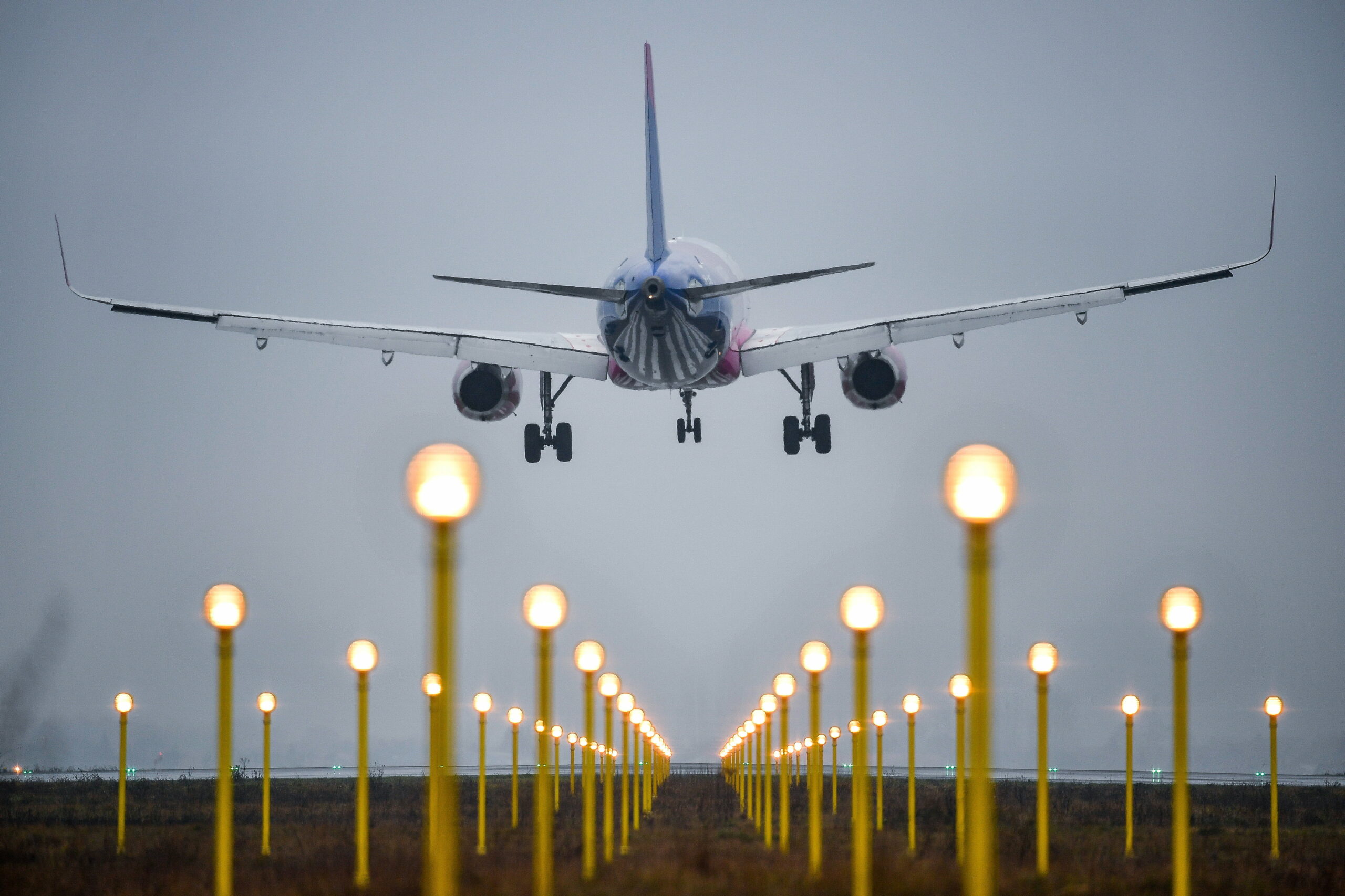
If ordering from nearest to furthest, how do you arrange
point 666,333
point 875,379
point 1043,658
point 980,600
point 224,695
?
1. point 980,600
2. point 224,695
3. point 1043,658
4. point 666,333
5. point 875,379

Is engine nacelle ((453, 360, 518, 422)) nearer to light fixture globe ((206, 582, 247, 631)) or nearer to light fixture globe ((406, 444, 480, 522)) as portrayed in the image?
light fixture globe ((206, 582, 247, 631))

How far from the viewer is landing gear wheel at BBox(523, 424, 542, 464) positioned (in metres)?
43.3

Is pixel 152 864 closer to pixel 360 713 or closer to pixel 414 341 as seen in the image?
pixel 360 713

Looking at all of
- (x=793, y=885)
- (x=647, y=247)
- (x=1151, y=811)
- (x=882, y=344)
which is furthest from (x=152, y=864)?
(x=1151, y=811)

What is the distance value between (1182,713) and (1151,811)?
4049cm

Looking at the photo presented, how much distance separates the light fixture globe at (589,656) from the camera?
2273cm

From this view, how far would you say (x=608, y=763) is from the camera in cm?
2967

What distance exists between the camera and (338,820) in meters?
42.5

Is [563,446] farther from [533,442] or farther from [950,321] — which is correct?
[950,321]

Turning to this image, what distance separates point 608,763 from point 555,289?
955cm

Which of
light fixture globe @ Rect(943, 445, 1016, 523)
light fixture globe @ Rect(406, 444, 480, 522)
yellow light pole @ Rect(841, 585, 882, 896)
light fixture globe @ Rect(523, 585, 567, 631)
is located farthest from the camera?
light fixture globe @ Rect(523, 585, 567, 631)

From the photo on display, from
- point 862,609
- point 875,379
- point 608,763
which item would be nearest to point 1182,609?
point 862,609

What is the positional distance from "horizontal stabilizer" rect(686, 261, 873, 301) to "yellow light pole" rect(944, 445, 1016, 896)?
1761 centimetres

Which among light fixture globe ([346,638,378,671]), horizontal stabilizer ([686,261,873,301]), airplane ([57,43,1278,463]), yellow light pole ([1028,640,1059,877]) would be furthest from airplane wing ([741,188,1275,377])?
light fixture globe ([346,638,378,671])
